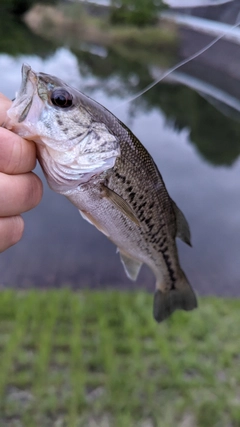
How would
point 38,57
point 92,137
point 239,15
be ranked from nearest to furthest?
1. point 92,137
2. point 239,15
3. point 38,57

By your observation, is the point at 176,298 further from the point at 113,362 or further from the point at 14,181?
the point at 113,362

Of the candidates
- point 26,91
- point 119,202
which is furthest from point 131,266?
point 26,91

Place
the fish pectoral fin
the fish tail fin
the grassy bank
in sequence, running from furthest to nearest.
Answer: the grassy bank < the fish tail fin < the fish pectoral fin

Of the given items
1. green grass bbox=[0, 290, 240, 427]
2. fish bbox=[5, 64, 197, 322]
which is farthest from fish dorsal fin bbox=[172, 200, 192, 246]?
green grass bbox=[0, 290, 240, 427]

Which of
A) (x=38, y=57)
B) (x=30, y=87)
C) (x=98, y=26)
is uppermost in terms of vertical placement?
(x=30, y=87)

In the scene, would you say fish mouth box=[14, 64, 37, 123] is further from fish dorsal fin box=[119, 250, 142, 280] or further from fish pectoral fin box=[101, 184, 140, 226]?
fish dorsal fin box=[119, 250, 142, 280]

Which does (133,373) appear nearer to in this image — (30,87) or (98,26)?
(30,87)

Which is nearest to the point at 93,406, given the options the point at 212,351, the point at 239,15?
the point at 212,351

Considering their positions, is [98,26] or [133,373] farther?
[98,26]
